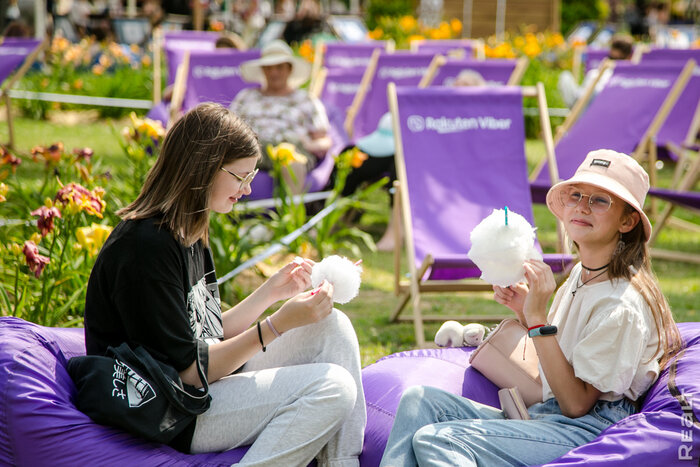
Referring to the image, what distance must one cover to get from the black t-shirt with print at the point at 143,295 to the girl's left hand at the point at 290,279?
1.45 ft

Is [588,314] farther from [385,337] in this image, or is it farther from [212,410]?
[385,337]

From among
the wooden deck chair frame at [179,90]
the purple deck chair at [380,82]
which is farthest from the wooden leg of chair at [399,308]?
the wooden deck chair frame at [179,90]

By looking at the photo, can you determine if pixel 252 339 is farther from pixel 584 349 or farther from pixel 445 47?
pixel 445 47

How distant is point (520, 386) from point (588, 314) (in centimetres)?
50

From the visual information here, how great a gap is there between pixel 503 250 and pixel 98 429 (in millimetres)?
1342

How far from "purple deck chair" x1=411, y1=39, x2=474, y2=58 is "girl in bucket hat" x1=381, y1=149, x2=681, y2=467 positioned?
827 centimetres

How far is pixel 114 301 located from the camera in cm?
244

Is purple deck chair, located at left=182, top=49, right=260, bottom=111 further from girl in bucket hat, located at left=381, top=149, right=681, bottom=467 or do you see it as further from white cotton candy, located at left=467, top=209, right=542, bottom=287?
girl in bucket hat, located at left=381, top=149, right=681, bottom=467

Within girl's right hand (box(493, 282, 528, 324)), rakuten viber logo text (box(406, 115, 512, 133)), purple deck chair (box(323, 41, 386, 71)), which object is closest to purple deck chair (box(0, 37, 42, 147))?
purple deck chair (box(323, 41, 386, 71))

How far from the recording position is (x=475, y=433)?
2461 millimetres

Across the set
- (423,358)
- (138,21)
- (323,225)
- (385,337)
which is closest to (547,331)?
(423,358)

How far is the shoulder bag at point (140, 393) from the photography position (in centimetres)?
241

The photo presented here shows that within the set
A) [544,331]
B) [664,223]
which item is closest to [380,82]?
[664,223]

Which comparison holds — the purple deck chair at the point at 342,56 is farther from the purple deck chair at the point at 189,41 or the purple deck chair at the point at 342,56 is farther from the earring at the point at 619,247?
the earring at the point at 619,247
